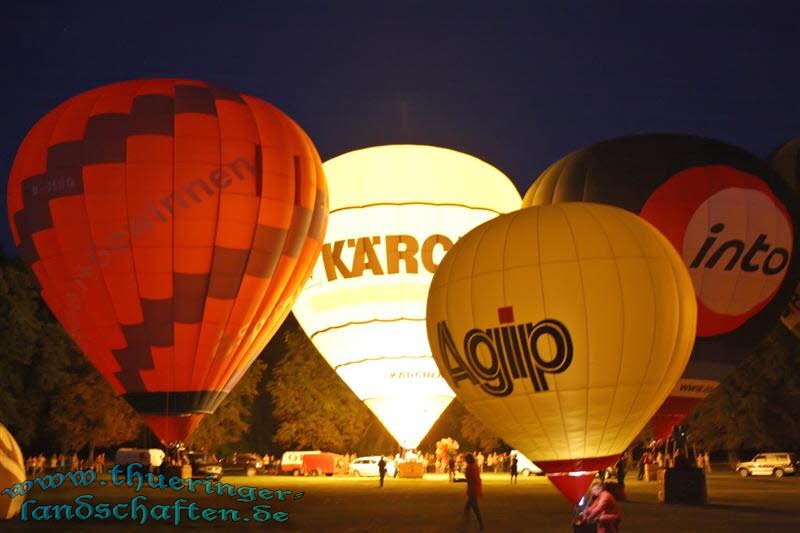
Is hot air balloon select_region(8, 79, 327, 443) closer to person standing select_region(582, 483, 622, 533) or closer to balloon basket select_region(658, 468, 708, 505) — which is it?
balloon basket select_region(658, 468, 708, 505)

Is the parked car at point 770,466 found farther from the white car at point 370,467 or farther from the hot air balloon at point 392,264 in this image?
the hot air balloon at point 392,264

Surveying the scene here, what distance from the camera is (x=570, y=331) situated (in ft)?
45.6

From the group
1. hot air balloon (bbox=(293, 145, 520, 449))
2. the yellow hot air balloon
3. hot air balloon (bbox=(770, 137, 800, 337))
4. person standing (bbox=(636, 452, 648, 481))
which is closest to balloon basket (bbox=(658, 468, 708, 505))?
hot air balloon (bbox=(293, 145, 520, 449))

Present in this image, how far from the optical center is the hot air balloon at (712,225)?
67.9 ft

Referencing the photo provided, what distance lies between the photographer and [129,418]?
47125 mm

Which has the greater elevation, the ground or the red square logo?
the red square logo

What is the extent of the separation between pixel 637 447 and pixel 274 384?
683 inches

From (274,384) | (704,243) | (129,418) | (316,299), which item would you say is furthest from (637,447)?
(704,243)

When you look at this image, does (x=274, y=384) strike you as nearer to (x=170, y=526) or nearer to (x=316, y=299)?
(x=316, y=299)

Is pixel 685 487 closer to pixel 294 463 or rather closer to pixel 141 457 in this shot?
pixel 294 463

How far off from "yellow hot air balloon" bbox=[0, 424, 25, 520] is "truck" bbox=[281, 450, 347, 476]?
25281 millimetres

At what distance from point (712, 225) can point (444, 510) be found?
7550 mm

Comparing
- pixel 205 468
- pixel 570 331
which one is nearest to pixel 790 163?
pixel 570 331

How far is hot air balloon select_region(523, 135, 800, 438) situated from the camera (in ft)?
67.9
